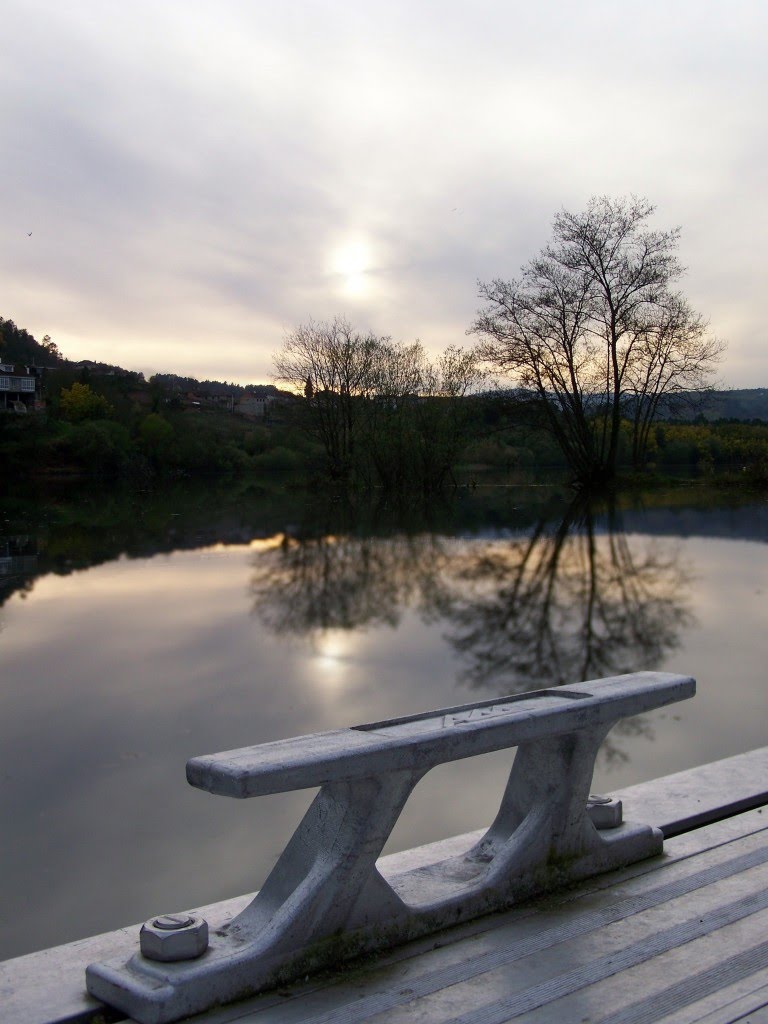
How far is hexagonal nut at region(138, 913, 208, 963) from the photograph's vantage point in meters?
1.98

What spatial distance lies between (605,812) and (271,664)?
3.37 meters

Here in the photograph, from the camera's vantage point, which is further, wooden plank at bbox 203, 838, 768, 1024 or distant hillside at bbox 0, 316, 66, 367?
distant hillside at bbox 0, 316, 66, 367

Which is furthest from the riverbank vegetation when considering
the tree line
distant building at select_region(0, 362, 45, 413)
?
distant building at select_region(0, 362, 45, 413)

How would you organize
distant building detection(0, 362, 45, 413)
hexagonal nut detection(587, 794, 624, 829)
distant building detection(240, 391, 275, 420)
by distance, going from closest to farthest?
hexagonal nut detection(587, 794, 624, 829)
distant building detection(0, 362, 45, 413)
distant building detection(240, 391, 275, 420)

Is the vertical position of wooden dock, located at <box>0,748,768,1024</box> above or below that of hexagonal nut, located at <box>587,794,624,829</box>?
below

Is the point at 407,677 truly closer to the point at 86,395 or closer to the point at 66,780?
the point at 66,780

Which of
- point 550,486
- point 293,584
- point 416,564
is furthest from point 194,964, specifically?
point 550,486

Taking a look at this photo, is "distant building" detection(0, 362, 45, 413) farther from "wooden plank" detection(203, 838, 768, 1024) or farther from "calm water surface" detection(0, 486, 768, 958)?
"wooden plank" detection(203, 838, 768, 1024)

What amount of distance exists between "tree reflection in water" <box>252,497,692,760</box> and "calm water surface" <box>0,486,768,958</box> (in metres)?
0.03

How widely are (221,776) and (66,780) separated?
210 centimetres

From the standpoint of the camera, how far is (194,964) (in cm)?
197

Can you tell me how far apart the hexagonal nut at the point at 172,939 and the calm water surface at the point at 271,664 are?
66 centimetres

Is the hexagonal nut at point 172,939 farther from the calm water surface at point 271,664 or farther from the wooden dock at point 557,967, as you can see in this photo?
the calm water surface at point 271,664

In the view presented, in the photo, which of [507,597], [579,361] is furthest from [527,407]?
[507,597]
